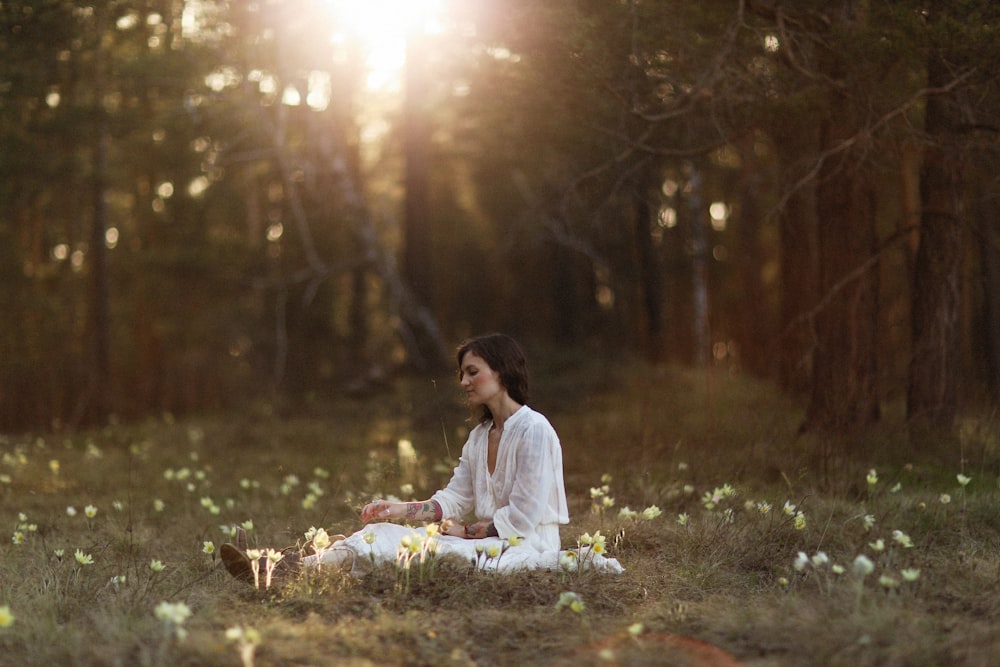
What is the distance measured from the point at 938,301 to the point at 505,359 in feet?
17.8

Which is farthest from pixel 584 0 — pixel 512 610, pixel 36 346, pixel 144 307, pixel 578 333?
pixel 144 307

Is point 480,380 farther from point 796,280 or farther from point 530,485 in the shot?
point 796,280

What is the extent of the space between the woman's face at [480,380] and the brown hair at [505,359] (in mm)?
20

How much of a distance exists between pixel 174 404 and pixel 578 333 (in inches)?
411

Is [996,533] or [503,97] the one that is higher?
[503,97]

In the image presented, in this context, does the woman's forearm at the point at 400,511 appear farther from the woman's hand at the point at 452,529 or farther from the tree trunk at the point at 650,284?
the tree trunk at the point at 650,284

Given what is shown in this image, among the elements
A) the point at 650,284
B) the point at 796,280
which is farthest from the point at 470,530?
the point at 650,284

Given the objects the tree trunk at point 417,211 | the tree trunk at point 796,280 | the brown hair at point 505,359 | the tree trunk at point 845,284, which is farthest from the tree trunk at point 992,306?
the brown hair at point 505,359

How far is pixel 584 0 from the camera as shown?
8.11 metres

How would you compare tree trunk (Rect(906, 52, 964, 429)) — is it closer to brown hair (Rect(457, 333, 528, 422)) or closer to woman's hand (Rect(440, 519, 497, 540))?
brown hair (Rect(457, 333, 528, 422))

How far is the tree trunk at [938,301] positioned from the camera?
901 centimetres

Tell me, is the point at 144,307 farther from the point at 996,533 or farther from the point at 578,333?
the point at 996,533

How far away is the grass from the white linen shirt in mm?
265

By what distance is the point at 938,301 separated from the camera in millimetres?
9078
